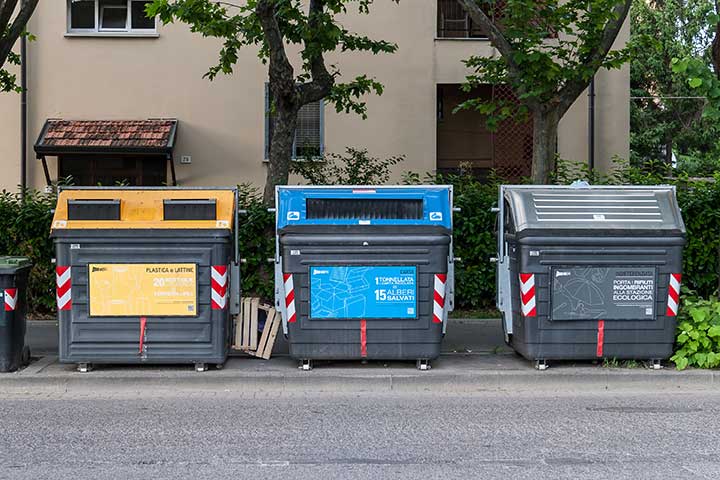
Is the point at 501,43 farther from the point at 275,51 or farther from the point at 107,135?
the point at 107,135

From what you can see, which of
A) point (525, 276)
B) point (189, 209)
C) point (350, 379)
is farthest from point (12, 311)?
point (525, 276)

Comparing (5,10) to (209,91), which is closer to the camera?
(5,10)

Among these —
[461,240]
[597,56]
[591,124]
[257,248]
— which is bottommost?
[257,248]

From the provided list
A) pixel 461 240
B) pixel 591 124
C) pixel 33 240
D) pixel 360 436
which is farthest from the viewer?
pixel 591 124

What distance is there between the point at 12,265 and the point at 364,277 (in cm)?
343

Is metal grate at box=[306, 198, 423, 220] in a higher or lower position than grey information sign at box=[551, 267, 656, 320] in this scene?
higher

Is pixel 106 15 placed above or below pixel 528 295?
above

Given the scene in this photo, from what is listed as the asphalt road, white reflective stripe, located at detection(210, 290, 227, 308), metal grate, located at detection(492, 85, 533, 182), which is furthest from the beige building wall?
the asphalt road

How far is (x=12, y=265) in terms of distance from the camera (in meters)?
8.30

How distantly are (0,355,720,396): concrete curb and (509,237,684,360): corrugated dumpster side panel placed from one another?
0.22m

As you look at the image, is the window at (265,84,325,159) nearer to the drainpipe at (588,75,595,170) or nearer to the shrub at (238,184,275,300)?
the drainpipe at (588,75,595,170)

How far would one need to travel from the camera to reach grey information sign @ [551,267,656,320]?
8398 mm

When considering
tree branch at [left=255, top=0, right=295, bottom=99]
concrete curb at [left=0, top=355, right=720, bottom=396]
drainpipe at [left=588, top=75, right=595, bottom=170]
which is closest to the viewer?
concrete curb at [left=0, top=355, right=720, bottom=396]

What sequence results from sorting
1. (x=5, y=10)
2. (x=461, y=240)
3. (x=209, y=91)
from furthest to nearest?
(x=209, y=91)
(x=461, y=240)
(x=5, y=10)
